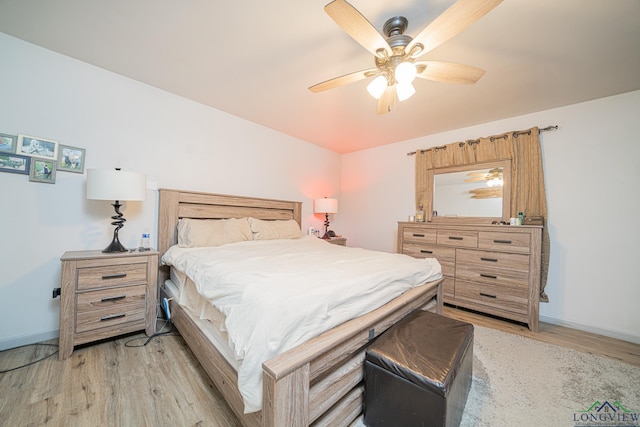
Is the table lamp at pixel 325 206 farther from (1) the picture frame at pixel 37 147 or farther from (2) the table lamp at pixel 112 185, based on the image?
(1) the picture frame at pixel 37 147

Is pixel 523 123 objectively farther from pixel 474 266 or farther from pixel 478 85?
pixel 474 266

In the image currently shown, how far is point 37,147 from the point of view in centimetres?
185

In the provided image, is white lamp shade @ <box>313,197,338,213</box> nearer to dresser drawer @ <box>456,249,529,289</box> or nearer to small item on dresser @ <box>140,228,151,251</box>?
dresser drawer @ <box>456,249,529,289</box>

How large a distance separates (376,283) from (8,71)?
10.4 feet

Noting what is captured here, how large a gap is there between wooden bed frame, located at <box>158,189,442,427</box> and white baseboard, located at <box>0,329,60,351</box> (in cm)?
97

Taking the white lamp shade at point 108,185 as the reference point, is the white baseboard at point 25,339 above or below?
below

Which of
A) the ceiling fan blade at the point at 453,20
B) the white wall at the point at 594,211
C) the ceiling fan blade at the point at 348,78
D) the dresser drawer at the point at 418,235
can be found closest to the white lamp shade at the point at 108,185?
the ceiling fan blade at the point at 348,78

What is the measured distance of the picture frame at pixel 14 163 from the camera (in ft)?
5.73

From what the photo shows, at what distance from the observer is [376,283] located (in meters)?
1.37

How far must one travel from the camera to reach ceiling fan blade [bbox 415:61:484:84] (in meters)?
1.49

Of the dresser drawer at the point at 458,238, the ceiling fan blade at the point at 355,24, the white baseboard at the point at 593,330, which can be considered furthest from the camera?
the dresser drawer at the point at 458,238

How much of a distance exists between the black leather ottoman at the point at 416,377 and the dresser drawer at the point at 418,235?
6.12ft

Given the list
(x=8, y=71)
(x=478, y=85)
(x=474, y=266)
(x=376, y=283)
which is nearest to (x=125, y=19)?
(x=8, y=71)

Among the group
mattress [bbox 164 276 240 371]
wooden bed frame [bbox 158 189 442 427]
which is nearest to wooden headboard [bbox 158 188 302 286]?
mattress [bbox 164 276 240 371]
